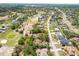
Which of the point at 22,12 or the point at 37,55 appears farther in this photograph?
the point at 22,12

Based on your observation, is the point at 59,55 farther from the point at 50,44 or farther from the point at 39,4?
the point at 39,4

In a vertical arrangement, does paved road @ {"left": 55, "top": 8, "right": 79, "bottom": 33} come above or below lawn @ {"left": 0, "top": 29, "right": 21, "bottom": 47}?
above

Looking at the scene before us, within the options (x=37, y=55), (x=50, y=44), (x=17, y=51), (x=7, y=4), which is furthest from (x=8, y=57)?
(x=7, y=4)

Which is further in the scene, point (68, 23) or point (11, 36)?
point (68, 23)

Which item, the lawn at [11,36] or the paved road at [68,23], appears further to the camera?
the paved road at [68,23]

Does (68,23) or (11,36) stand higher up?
(68,23)

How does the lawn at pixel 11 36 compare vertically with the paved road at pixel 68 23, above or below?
below

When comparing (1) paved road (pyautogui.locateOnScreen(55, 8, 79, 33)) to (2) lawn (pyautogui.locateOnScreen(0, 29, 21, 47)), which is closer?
(2) lawn (pyautogui.locateOnScreen(0, 29, 21, 47))

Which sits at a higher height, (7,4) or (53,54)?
(7,4)
